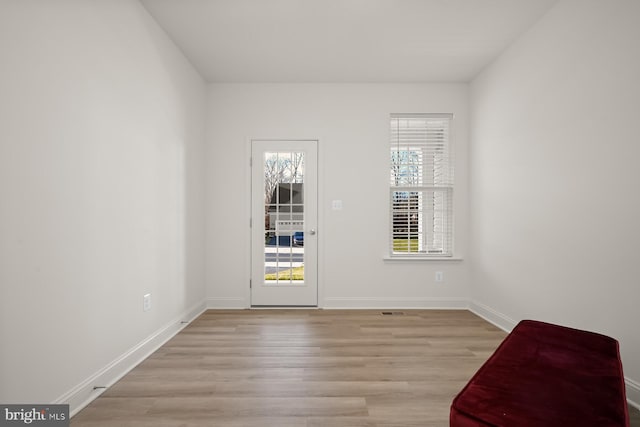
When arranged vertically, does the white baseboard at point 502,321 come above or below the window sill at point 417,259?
below

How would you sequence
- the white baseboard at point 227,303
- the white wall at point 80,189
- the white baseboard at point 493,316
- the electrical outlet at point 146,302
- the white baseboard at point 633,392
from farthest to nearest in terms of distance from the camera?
the white baseboard at point 227,303 → the white baseboard at point 493,316 → the electrical outlet at point 146,302 → the white baseboard at point 633,392 → the white wall at point 80,189

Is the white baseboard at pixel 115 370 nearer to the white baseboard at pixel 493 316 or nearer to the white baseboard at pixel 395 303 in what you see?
the white baseboard at pixel 395 303

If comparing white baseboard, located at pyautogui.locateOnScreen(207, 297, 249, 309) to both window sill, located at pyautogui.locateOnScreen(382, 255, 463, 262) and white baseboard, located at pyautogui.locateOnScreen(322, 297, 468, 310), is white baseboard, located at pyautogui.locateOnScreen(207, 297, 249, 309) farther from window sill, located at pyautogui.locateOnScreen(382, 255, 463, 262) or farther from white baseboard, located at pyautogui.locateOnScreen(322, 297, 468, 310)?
window sill, located at pyautogui.locateOnScreen(382, 255, 463, 262)

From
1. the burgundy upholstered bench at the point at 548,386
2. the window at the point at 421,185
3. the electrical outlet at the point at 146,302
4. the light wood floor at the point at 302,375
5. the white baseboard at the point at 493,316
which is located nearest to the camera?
the burgundy upholstered bench at the point at 548,386

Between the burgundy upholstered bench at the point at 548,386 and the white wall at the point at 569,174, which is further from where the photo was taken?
the white wall at the point at 569,174

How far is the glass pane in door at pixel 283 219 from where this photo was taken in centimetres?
420

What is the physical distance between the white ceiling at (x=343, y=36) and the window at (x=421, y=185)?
1.92 feet

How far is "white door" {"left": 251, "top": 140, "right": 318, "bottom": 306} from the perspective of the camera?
13.7 ft

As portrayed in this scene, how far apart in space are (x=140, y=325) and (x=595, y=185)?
11.2ft

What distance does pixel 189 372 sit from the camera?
2.39 metres

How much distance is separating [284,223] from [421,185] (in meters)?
1.77

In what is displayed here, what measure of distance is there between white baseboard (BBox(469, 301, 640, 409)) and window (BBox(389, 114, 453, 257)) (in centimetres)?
73

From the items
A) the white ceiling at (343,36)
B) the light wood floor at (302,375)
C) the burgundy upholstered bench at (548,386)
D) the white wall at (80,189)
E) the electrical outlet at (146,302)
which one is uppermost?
the white ceiling at (343,36)

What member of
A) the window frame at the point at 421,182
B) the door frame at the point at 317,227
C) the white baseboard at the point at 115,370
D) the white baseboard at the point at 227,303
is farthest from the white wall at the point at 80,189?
the window frame at the point at 421,182
